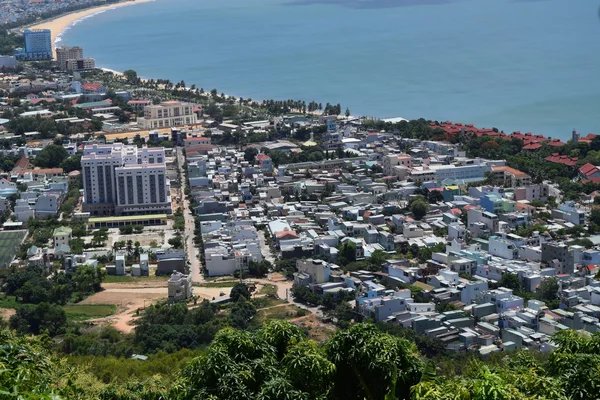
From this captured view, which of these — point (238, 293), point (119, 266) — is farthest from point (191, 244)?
point (238, 293)

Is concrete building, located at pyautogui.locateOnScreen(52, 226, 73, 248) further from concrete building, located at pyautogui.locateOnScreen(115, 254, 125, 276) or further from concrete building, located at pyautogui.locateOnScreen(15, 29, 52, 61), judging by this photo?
concrete building, located at pyautogui.locateOnScreen(15, 29, 52, 61)

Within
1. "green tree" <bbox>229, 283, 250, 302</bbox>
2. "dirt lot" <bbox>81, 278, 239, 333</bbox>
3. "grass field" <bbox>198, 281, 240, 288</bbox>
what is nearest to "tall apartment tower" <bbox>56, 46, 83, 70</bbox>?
"dirt lot" <bbox>81, 278, 239, 333</bbox>

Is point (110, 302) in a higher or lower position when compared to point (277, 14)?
lower

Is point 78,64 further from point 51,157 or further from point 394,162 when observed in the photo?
point 394,162

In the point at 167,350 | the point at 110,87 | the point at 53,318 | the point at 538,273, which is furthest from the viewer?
the point at 110,87

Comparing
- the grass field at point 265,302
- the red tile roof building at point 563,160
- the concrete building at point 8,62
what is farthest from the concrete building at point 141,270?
the concrete building at point 8,62

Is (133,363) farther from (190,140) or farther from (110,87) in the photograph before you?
(110,87)

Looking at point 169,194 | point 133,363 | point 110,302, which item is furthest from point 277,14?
point 133,363
